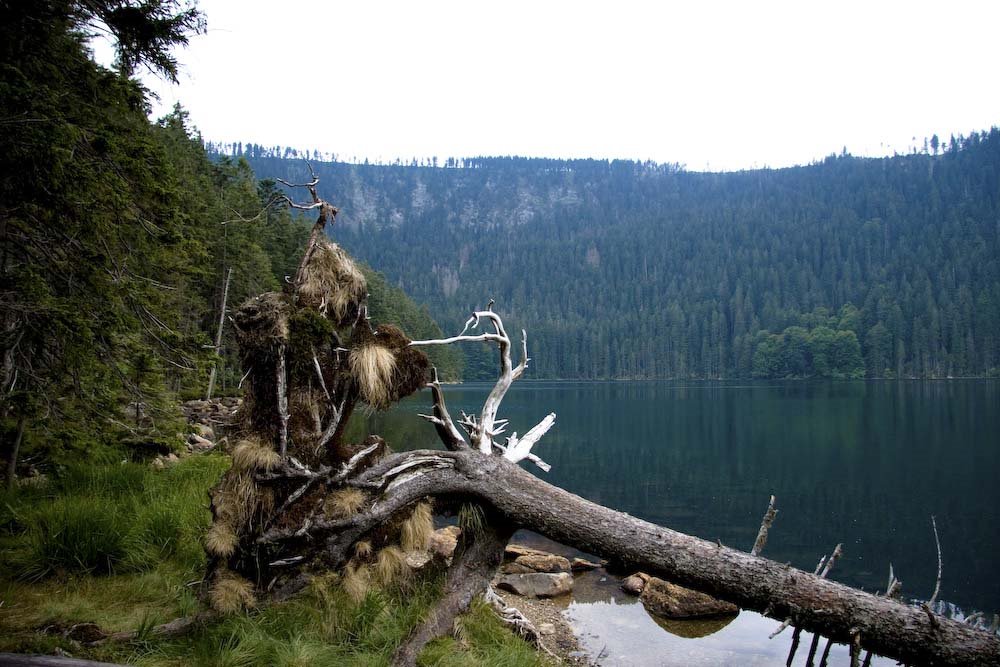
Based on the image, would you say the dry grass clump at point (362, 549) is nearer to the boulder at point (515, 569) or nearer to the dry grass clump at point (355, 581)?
the dry grass clump at point (355, 581)

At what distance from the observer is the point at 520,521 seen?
16.0 feet

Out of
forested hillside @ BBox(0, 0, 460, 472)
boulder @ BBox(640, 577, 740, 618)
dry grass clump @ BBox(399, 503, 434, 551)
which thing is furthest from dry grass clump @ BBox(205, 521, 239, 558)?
boulder @ BBox(640, 577, 740, 618)

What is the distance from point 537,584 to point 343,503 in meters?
5.22

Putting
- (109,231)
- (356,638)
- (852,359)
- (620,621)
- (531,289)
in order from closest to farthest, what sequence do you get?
Answer: (356,638)
(109,231)
(620,621)
(852,359)
(531,289)

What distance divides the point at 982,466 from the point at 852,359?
94981 millimetres

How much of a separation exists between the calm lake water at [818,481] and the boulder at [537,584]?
572 mm

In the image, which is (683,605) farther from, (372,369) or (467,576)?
(372,369)

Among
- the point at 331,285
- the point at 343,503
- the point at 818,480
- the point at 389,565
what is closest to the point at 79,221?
the point at 331,285

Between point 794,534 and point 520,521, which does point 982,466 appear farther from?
point 520,521

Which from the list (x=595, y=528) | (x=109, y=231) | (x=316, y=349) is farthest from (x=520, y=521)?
(x=109, y=231)

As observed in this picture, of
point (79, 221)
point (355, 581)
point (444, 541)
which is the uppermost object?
point (79, 221)

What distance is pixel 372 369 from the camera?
5.32 m

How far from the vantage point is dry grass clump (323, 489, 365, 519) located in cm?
500

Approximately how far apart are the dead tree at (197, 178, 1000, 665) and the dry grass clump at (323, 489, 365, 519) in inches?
0.4
